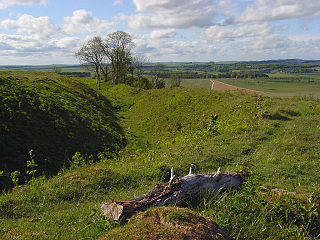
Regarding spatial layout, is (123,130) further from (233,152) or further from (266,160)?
(266,160)

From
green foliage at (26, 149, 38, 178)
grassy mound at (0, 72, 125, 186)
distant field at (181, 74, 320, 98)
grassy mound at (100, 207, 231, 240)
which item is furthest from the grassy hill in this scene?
distant field at (181, 74, 320, 98)

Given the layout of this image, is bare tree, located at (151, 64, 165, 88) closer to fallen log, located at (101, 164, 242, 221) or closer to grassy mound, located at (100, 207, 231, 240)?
fallen log, located at (101, 164, 242, 221)

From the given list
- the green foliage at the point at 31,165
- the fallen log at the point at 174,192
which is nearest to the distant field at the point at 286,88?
the fallen log at the point at 174,192

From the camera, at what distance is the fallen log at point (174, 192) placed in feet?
13.3

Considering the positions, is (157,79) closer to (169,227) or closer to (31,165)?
(31,165)

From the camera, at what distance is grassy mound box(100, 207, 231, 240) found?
3.20 m

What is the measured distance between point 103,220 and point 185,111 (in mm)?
18765

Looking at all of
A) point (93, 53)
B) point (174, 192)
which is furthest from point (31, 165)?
point (93, 53)

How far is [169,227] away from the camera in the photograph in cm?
333

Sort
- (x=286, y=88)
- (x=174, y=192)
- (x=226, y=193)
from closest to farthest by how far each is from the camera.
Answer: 1. (x=174, y=192)
2. (x=226, y=193)
3. (x=286, y=88)

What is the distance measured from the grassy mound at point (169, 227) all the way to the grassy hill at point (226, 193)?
0.46 feet

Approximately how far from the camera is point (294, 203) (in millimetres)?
4516

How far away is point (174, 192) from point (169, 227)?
1293mm

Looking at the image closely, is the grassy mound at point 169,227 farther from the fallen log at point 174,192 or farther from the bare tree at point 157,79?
the bare tree at point 157,79
